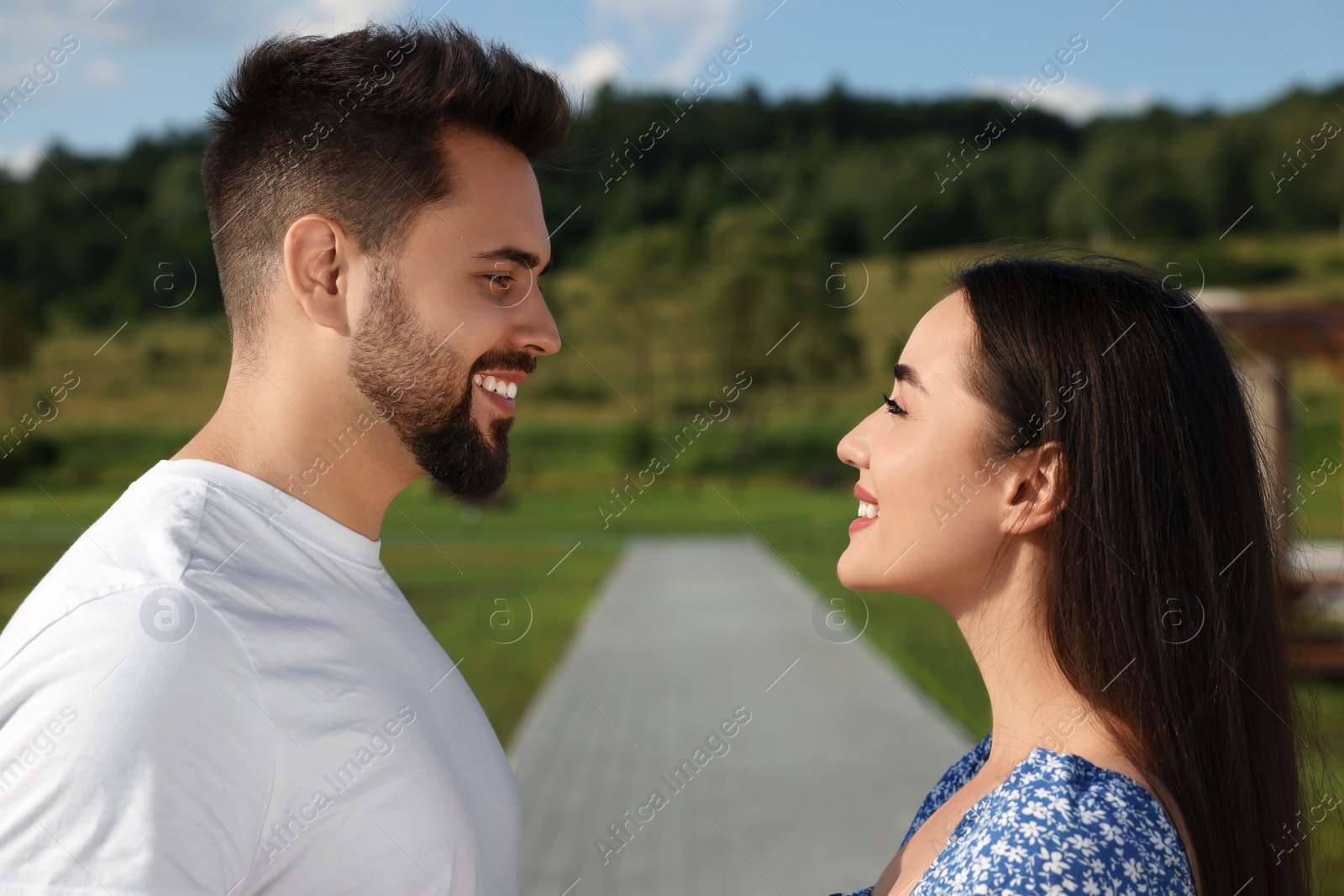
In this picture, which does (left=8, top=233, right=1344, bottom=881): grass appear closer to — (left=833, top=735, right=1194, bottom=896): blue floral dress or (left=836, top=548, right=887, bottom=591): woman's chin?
(left=836, top=548, right=887, bottom=591): woman's chin

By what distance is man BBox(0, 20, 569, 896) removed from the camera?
1.43 metres

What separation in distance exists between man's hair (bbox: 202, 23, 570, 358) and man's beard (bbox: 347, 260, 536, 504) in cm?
14

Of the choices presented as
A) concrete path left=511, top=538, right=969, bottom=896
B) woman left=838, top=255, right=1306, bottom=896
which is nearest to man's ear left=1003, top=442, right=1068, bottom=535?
woman left=838, top=255, right=1306, bottom=896

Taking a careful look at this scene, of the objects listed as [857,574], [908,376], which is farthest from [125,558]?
[908,376]

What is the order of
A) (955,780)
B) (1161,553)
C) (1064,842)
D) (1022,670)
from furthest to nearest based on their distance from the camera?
1. (955,780)
2. (1022,670)
3. (1161,553)
4. (1064,842)

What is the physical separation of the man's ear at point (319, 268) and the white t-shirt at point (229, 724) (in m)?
0.38

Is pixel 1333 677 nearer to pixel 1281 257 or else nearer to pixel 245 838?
pixel 245 838

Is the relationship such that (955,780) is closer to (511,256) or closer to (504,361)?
(504,361)

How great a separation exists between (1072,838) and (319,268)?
5.62 feet

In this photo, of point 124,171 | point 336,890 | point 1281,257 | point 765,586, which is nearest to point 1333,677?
point 765,586

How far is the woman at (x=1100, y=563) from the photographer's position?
1.84 metres

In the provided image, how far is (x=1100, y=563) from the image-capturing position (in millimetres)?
1924

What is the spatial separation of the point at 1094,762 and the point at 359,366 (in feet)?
5.11

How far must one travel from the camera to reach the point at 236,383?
2051mm
